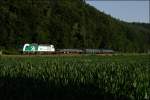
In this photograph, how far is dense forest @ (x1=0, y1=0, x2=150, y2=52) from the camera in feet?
311

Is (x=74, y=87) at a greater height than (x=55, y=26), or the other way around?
(x=55, y=26)

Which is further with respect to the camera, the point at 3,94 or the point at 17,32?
the point at 17,32

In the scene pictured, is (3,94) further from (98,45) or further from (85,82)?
(98,45)

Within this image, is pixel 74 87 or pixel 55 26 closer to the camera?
pixel 74 87

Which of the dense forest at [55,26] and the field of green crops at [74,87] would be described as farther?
the dense forest at [55,26]

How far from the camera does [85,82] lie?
2105 cm

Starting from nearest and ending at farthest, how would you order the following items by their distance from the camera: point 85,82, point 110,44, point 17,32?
point 85,82, point 17,32, point 110,44

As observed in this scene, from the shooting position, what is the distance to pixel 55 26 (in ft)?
359

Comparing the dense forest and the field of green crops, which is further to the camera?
the dense forest

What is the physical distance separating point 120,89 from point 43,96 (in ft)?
9.77

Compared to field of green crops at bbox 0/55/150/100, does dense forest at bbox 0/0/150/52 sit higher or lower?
higher

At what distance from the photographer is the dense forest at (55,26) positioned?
3730 inches

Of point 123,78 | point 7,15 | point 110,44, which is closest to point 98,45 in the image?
point 110,44

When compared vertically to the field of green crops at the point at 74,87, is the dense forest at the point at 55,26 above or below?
above
